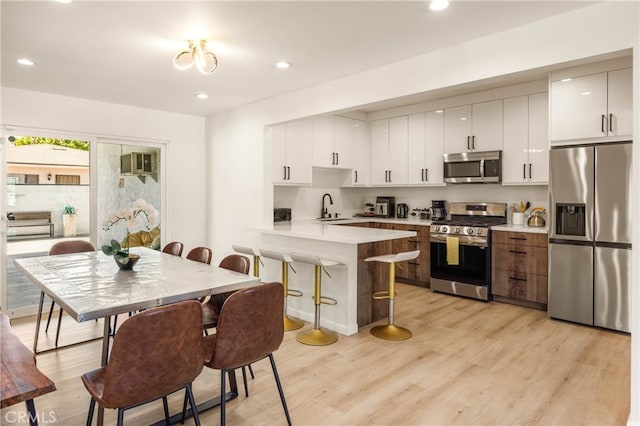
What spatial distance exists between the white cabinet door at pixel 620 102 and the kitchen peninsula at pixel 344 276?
2109mm

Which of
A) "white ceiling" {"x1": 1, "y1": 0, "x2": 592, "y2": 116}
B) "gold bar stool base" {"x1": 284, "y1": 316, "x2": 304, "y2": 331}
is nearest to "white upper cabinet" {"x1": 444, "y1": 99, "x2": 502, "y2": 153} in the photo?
"white ceiling" {"x1": 1, "y1": 0, "x2": 592, "y2": 116}

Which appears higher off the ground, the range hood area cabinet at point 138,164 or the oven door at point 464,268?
the range hood area cabinet at point 138,164

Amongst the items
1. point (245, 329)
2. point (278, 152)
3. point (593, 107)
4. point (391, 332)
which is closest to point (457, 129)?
point (593, 107)

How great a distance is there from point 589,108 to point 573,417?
282 cm

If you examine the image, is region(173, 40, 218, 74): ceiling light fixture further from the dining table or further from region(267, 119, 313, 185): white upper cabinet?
region(267, 119, 313, 185): white upper cabinet

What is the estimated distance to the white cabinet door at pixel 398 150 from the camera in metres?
6.02

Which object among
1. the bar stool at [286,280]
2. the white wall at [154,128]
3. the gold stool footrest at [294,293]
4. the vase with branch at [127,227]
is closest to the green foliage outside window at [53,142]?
the white wall at [154,128]

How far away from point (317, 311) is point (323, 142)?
287 centimetres

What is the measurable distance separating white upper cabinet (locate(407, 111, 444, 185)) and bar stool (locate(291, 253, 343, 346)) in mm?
2767

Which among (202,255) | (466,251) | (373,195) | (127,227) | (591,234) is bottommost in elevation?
(466,251)

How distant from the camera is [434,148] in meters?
5.68

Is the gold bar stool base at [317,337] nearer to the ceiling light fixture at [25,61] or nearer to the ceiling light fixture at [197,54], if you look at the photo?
the ceiling light fixture at [197,54]

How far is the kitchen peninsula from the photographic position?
3.69 m

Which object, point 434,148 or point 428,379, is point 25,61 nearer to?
point 428,379
